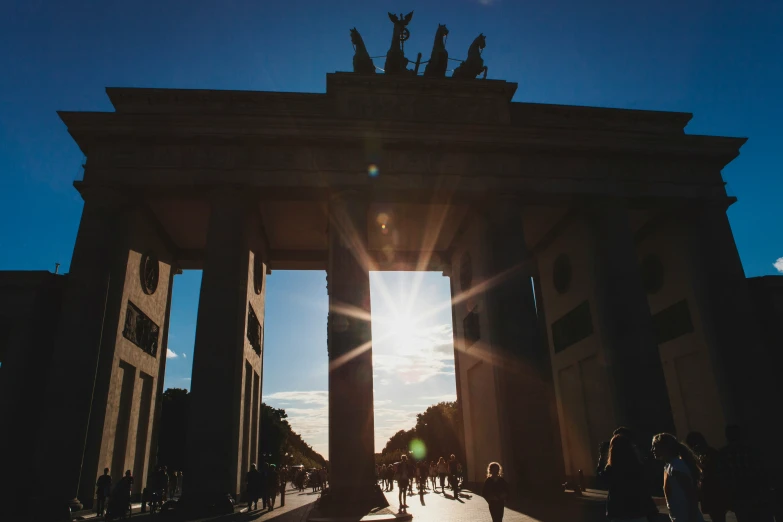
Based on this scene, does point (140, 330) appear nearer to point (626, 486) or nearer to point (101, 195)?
point (101, 195)

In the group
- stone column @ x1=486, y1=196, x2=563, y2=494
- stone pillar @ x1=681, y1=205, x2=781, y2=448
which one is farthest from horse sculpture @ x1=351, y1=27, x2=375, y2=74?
stone pillar @ x1=681, y1=205, x2=781, y2=448

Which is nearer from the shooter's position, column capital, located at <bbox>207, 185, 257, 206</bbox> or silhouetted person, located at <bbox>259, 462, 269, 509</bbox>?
silhouetted person, located at <bbox>259, 462, 269, 509</bbox>

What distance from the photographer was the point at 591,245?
21469 millimetres

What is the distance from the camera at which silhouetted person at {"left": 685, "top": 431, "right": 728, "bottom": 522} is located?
21.8ft

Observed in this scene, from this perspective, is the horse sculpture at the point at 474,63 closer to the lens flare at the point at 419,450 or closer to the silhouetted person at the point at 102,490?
the silhouetted person at the point at 102,490

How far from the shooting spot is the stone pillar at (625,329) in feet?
58.4

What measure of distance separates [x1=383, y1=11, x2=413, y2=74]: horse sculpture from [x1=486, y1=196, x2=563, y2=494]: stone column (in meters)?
8.42

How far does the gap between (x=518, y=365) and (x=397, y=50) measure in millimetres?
15601

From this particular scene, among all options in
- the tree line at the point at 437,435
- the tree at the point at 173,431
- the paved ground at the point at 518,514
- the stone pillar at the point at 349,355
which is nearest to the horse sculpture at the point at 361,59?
the stone pillar at the point at 349,355

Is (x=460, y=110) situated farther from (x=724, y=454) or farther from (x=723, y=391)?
(x=724, y=454)

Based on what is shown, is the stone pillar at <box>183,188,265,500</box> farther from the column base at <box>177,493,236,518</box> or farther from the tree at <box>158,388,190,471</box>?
the tree at <box>158,388,190,471</box>

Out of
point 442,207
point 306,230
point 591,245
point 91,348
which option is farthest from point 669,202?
point 91,348

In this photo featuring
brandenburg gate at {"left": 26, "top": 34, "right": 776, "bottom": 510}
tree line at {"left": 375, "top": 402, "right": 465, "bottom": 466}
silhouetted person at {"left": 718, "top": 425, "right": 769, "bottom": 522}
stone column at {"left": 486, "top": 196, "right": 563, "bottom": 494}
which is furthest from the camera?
tree line at {"left": 375, "top": 402, "right": 465, "bottom": 466}

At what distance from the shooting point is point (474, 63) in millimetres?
23609
